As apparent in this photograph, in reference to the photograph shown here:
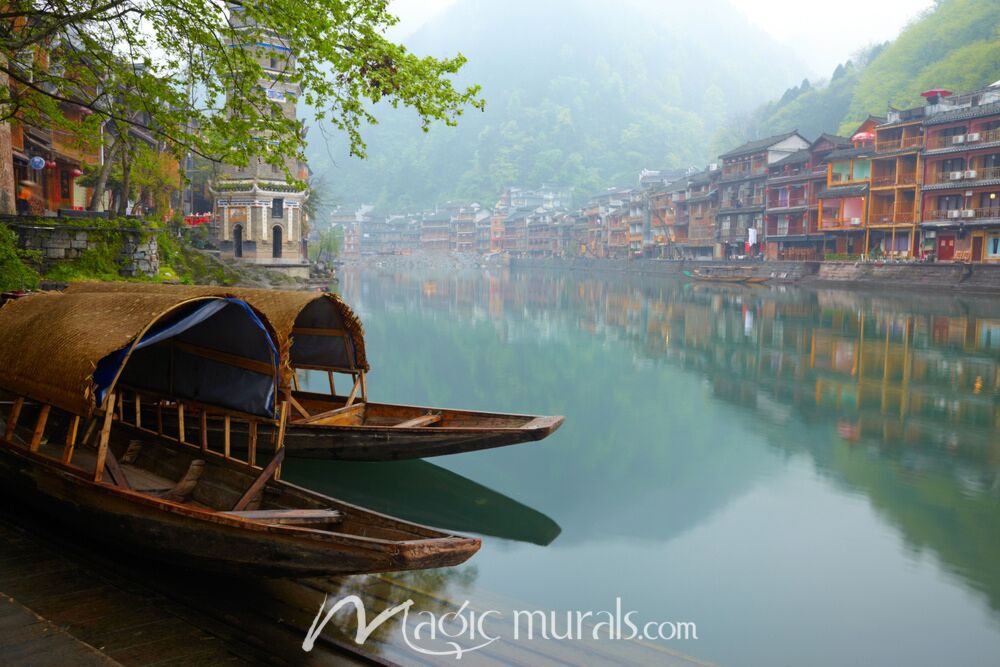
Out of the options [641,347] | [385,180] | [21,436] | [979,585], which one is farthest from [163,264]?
[385,180]

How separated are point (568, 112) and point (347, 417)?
13381cm

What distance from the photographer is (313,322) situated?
32.0 ft

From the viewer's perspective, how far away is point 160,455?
6941 mm

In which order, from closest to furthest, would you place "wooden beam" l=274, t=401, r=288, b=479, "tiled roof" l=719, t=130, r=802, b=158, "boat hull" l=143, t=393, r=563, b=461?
"wooden beam" l=274, t=401, r=288, b=479, "boat hull" l=143, t=393, r=563, b=461, "tiled roof" l=719, t=130, r=802, b=158

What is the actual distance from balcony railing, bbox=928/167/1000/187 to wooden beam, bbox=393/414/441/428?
3760 centimetres

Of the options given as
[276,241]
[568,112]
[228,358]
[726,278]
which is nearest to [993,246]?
[726,278]

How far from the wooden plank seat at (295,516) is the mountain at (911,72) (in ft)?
192

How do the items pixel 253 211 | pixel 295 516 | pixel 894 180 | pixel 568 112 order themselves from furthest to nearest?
pixel 568 112, pixel 894 180, pixel 253 211, pixel 295 516

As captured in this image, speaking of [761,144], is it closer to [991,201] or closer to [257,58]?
[991,201]

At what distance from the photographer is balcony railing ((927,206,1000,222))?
3684 cm

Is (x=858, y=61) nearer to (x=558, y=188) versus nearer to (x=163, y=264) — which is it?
(x=558, y=188)

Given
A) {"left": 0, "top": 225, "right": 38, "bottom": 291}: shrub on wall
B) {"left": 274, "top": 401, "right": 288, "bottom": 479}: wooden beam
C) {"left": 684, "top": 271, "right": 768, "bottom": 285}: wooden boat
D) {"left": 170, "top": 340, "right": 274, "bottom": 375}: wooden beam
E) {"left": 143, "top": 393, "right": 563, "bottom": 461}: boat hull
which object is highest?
{"left": 684, "top": 271, "right": 768, "bottom": 285}: wooden boat

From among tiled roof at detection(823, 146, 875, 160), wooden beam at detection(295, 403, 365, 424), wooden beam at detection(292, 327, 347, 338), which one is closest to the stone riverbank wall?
wooden beam at detection(292, 327, 347, 338)

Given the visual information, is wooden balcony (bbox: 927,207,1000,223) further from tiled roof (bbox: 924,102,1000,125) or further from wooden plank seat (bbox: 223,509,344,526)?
wooden plank seat (bbox: 223,509,344,526)
